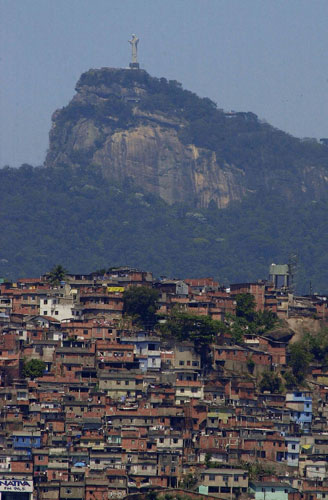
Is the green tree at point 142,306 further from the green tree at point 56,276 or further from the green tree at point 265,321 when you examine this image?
the green tree at point 56,276

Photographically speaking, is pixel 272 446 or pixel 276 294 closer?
pixel 272 446

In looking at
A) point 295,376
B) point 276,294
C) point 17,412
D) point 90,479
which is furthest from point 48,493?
point 276,294

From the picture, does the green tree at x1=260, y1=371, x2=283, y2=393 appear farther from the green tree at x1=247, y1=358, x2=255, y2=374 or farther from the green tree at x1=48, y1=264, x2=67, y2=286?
the green tree at x1=48, y1=264, x2=67, y2=286

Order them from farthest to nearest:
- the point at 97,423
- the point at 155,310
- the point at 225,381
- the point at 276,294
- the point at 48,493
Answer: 1. the point at 276,294
2. the point at 155,310
3. the point at 225,381
4. the point at 97,423
5. the point at 48,493

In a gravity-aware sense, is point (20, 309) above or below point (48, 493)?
above

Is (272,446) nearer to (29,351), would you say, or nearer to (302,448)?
(302,448)
